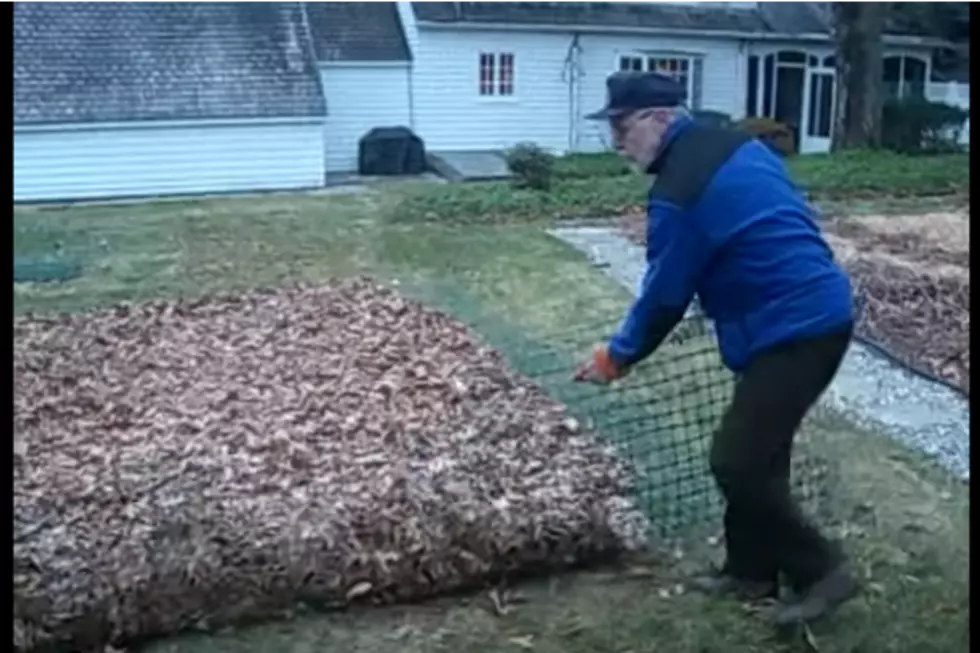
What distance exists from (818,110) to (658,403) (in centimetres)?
73

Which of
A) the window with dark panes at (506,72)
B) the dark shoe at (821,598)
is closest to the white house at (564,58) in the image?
the window with dark panes at (506,72)

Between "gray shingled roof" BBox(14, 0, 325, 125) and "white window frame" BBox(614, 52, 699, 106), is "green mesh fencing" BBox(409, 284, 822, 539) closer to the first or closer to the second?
"white window frame" BBox(614, 52, 699, 106)

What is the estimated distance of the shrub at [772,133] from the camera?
193cm

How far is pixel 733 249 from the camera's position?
180cm

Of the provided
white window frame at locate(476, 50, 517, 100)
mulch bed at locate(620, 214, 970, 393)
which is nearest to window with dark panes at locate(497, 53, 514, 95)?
white window frame at locate(476, 50, 517, 100)

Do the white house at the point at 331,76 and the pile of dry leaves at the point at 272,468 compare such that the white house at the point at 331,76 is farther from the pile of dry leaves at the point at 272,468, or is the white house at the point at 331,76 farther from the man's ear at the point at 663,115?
the pile of dry leaves at the point at 272,468

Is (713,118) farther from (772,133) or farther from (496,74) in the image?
(496,74)

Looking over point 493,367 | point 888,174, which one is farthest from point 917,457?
point 493,367

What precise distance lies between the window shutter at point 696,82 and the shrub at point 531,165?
22 centimetres

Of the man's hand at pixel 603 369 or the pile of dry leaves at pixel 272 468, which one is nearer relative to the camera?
the pile of dry leaves at pixel 272 468

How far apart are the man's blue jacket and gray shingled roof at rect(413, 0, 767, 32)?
0.14 meters

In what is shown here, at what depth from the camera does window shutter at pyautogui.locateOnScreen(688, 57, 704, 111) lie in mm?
1864

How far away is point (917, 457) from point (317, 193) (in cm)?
165
